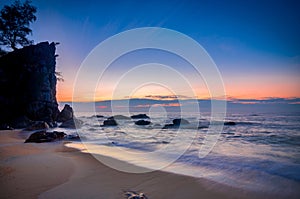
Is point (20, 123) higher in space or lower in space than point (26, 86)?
lower

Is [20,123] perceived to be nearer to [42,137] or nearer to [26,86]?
[26,86]

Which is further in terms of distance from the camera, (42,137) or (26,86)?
(26,86)

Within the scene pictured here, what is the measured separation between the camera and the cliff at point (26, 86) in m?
23.8

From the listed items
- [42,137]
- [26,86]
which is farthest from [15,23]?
[42,137]

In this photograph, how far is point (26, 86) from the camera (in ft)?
82.8

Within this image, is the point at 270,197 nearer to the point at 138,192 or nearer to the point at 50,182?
the point at 138,192

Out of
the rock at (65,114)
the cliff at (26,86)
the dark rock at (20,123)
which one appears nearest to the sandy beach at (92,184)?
the dark rock at (20,123)

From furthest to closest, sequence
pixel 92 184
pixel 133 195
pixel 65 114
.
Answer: pixel 65 114
pixel 92 184
pixel 133 195

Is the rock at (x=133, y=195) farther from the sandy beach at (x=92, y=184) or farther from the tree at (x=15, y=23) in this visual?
the tree at (x=15, y=23)

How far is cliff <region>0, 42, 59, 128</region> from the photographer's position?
23828mm

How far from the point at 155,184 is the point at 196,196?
1.05 meters

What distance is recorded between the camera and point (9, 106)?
2381 centimetres

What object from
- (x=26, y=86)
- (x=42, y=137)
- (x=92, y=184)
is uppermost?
(x=26, y=86)

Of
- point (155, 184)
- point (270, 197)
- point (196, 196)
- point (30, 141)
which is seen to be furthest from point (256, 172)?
point (30, 141)
